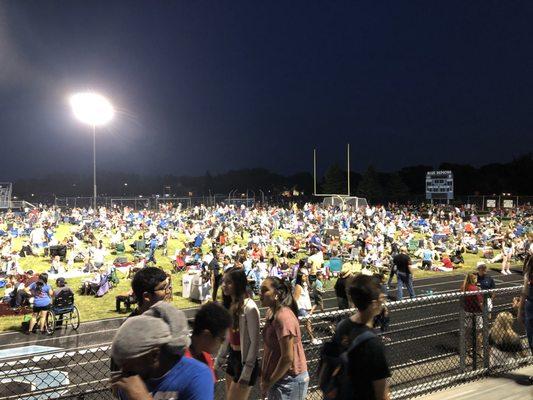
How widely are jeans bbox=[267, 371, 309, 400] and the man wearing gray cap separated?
1813 mm

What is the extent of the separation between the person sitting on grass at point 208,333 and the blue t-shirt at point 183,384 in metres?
0.72

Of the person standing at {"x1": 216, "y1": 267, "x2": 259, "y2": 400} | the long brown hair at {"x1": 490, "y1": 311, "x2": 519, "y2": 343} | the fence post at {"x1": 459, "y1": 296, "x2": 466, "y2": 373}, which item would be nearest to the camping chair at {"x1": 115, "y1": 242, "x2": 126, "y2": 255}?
the long brown hair at {"x1": 490, "y1": 311, "x2": 519, "y2": 343}

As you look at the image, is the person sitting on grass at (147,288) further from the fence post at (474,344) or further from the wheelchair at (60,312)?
the wheelchair at (60,312)

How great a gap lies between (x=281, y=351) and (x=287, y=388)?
0.35m

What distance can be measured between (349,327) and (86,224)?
119 feet

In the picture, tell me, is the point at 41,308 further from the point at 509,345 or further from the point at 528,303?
the point at 528,303

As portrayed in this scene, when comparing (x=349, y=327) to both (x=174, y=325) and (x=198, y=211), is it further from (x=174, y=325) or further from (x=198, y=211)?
(x=198, y=211)

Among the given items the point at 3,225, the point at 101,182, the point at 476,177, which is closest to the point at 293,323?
the point at 3,225

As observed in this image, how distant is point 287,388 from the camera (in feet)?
11.4

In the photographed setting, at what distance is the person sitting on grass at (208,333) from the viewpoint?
257cm

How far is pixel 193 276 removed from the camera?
16.0m

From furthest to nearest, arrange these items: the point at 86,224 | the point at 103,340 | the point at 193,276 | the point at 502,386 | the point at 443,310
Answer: the point at 86,224, the point at 193,276, the point at 443,310, the point at 103,340, the point at 502,386

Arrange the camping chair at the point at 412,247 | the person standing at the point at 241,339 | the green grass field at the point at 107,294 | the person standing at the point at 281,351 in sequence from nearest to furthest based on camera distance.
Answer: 1. the person standing at the point at 281,351
2. the person standing at the point at 241,339
3. the green grass field at the point at 107,294
4. the camping chair at the point at 412,247

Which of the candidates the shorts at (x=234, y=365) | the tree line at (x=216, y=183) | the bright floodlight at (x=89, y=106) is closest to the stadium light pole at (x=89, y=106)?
the bright floodlight at (x=89, y=106)
